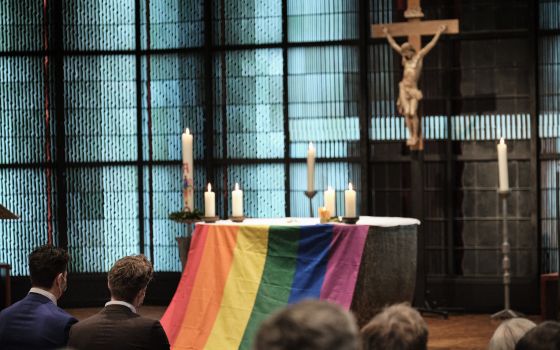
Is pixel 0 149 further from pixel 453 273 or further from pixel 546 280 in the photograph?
pixel 546 280

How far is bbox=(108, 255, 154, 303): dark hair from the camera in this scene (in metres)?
3.38

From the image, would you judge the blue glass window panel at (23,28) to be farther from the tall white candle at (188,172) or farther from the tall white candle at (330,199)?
the tall white candle at (330,199)

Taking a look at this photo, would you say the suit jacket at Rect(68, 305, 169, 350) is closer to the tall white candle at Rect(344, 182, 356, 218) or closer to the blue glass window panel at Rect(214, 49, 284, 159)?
the tall white candle at Rect(344, 182, 356, 218)

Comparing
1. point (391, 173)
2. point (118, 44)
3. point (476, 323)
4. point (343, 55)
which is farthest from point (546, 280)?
point (118, 44)

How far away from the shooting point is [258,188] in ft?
28.3

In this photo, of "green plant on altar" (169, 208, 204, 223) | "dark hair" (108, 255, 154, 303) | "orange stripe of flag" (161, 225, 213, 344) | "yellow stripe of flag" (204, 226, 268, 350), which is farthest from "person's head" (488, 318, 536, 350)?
"green plant on altar" (169, 208, 204, 223)

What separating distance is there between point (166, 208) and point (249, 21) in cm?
193

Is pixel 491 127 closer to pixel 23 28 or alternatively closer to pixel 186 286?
pixel 186 286

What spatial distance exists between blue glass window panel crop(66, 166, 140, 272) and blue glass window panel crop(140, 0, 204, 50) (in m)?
1.25

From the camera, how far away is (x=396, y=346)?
2.00 m

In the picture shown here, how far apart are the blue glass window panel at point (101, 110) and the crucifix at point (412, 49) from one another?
99.5 inches

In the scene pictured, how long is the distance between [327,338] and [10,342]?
235cm

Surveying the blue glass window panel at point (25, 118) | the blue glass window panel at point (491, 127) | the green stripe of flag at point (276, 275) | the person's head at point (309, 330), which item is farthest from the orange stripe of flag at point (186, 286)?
the person's head at point (309, 330)

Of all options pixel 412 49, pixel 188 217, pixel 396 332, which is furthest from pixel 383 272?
pixel 396 332
